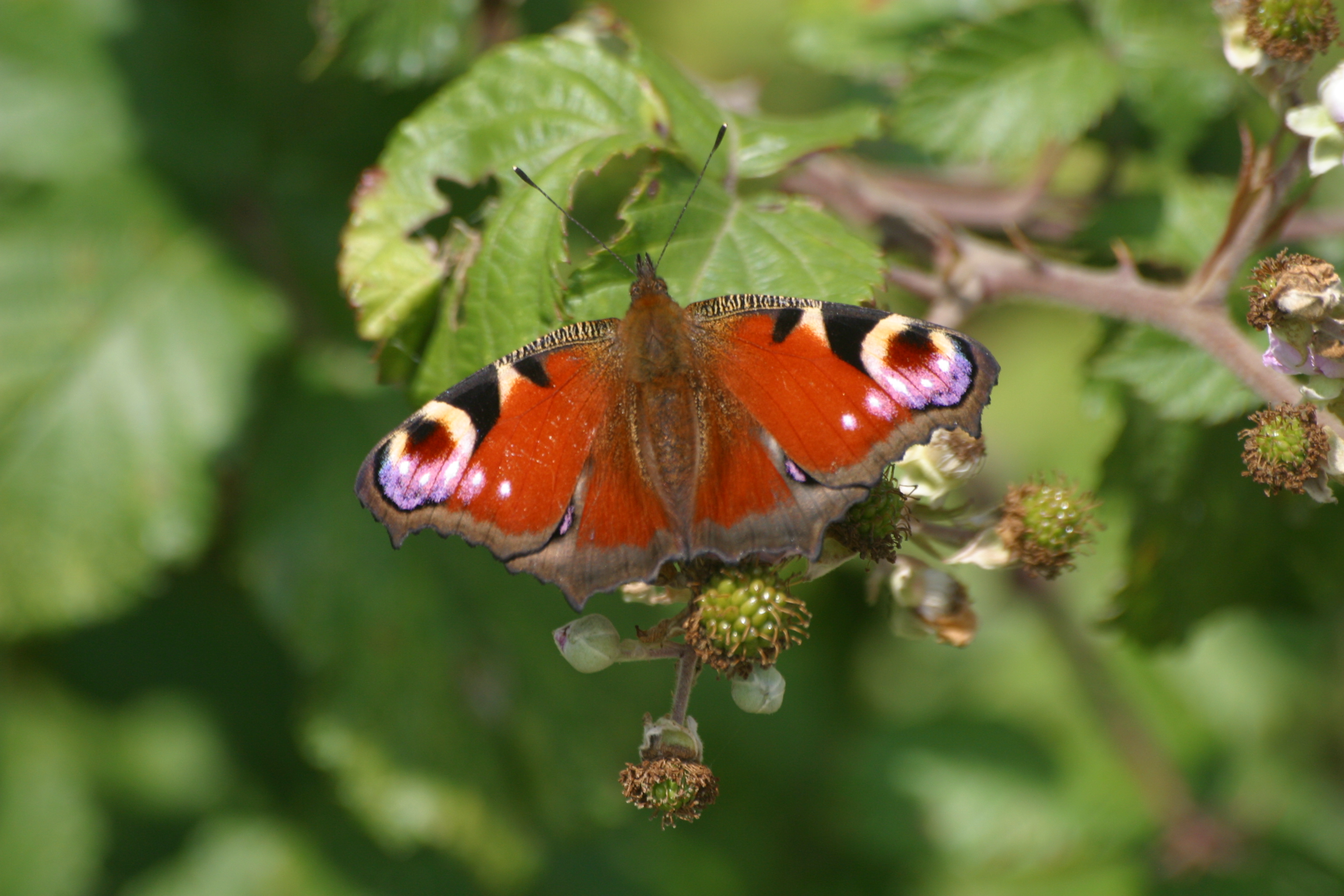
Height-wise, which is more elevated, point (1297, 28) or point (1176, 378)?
point (1297, 28)

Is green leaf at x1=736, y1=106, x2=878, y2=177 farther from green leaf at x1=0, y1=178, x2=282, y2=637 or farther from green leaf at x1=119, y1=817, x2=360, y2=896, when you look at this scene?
green leaf at x1=119, y1=817, x2=360, y2=896

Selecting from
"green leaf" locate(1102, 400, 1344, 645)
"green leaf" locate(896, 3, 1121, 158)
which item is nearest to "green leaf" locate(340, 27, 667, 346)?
"green leaf" locate(896, 3, 1121, 158)

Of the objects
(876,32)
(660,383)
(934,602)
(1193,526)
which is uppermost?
(876,32)

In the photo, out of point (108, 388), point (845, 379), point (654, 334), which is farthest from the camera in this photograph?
point (108, 388)

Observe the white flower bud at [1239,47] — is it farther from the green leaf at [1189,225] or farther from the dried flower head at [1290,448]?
the dried flower head at [1290,448]

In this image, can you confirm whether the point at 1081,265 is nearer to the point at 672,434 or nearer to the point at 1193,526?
the point at 1193,526

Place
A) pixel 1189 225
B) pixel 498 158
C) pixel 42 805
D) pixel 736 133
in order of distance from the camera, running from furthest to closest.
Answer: pixel 42 805 → pixel 1189 225 → pixel 736 133 → pixel 498 158

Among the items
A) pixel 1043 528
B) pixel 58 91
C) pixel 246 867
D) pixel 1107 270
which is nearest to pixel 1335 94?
pixel 1107 270

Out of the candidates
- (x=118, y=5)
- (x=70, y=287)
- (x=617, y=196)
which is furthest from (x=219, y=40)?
(x=617, y=196)
